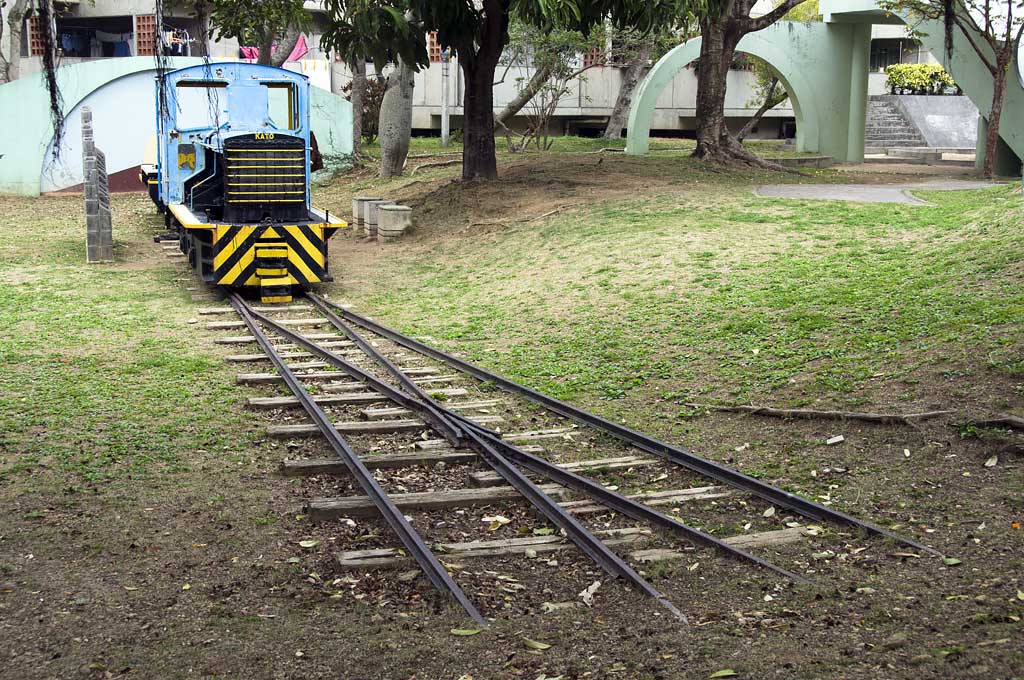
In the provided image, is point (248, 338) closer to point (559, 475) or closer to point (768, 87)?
point (559, 475)

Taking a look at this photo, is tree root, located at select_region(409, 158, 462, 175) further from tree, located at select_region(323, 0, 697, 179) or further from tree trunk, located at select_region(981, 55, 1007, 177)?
tree trunk, located at select_region(981, 55, 1007, 177)

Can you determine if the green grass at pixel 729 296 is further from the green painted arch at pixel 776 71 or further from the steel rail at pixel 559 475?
the green painted arch at pixel 776 71

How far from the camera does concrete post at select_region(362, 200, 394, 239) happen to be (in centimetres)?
2095

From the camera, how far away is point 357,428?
917 cm

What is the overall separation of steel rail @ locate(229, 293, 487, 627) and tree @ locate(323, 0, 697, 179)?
352 inches

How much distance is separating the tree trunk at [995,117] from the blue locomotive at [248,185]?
1605cm

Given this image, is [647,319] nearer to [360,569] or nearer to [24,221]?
[360,569]

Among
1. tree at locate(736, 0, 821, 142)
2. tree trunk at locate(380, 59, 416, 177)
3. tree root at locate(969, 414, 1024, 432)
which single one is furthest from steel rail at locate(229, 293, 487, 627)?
tree at locate(736, 0, 821, 142)

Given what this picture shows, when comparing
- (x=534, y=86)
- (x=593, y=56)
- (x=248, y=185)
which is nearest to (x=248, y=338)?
(x=248, y=185)

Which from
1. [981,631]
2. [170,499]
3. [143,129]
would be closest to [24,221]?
[143,129]

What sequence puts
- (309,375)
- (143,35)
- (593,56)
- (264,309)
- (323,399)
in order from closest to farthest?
1. (323,399)
2. (309,375)
3. (264,309)
4. (593,56)
5. (143,35)

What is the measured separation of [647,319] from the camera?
1274 centimetres

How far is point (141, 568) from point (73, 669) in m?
1.27

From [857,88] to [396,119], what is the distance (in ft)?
44.7
